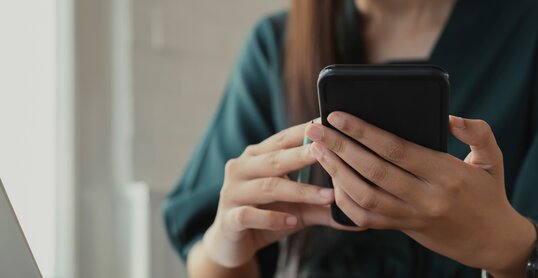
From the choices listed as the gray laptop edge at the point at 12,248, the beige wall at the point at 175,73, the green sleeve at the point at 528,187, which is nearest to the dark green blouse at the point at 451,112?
the green sleeve at the point at 528,187

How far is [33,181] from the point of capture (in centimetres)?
141

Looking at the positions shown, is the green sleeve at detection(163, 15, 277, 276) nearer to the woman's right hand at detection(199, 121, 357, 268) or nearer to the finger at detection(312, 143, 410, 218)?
the woman's right hand at detection(199, 121, 357, 268)

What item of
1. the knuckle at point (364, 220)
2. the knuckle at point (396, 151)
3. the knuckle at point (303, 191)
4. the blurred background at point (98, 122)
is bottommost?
the blurred background at point (98, 122)

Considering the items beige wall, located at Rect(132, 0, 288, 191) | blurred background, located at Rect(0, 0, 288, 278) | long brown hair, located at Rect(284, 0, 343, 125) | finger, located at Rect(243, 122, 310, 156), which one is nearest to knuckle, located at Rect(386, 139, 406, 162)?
finger, located at Rect(243, 122, 310, 156)

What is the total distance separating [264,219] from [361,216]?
0.31 feet

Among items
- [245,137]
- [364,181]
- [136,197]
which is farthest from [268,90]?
[136,197]

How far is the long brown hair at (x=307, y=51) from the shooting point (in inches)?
37.3

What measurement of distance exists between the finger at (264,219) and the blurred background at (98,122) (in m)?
0.73

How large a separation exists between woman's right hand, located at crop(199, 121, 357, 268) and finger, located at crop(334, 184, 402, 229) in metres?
0.02

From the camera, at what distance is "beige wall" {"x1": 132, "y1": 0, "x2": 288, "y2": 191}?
60.8 inches

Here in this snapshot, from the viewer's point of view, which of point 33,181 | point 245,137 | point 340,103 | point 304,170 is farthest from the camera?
point 33,181

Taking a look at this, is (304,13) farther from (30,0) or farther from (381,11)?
(30,0)

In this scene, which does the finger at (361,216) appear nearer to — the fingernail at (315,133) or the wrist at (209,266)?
the fingernail at (315,133)

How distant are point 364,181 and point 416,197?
1.5 inches
